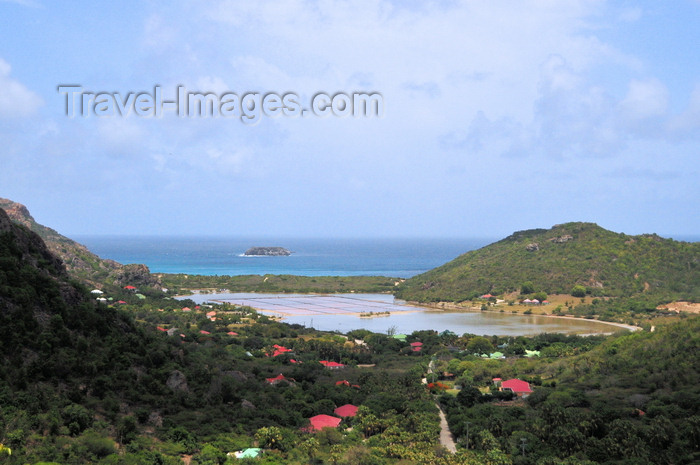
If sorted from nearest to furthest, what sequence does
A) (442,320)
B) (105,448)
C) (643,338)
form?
(105,448) → (643,338) → (442,320)

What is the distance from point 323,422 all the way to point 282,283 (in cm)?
8204

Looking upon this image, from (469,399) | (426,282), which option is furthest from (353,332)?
(426,282)

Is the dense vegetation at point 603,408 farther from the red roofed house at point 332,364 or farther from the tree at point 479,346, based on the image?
the red roofed house at point 332,364

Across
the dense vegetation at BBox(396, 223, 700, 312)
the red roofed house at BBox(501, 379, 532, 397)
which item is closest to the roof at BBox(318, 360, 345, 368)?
the red roofed house at BBox(501, 379, 532, 397)

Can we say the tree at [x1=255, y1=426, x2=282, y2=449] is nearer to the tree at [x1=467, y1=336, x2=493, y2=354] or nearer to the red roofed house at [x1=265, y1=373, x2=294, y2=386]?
the red roofed house at [x1=265, y1=373, x2=294, y2=386]

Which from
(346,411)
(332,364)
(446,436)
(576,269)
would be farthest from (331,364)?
(576,269)

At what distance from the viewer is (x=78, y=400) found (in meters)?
25.5

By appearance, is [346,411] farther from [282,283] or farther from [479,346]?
[282,283]

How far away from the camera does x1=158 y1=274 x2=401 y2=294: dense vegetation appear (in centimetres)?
10244

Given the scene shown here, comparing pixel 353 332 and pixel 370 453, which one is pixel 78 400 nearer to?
pixel 370 453

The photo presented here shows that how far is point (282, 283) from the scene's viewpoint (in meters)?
110

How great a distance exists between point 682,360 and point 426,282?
68.4 m

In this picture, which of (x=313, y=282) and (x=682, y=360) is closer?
(x=682, y=360)

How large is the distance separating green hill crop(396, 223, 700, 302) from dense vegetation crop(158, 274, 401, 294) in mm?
8100
